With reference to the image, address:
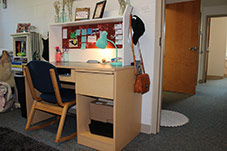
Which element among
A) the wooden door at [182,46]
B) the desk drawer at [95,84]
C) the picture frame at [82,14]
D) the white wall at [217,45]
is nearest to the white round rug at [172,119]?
the desk drawer at [95,84]

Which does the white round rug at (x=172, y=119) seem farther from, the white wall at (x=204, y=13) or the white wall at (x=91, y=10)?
the white wall at (x=204, y=13)

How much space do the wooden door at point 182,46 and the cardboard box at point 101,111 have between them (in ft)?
8.56

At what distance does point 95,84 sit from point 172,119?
1.36 m

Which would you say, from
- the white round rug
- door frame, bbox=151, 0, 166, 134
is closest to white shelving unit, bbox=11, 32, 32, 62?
door frame, bbox=151, 0, 166, 134

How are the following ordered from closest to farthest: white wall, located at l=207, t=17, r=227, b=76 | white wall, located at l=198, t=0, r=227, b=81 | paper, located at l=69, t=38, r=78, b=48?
paper, located at l=69, t=38, r=78, b=48
white wall, located at l=198, t=0, r=227, b=81
white wall, located at l=207, t=17, r=227, b=76

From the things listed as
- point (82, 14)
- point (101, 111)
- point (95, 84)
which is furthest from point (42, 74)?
A: point (82, 14)

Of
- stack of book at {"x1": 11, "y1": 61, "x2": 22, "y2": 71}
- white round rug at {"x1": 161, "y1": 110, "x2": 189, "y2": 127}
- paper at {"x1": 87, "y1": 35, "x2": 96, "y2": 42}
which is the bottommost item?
white round rug at {"x1": 161, "y1": 110, "x2": 189, "y2": 127}

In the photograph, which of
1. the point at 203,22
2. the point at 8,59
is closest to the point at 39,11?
the point at 8,59

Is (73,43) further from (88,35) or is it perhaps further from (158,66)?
(158,66)

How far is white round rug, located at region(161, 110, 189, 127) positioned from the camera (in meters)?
2.28

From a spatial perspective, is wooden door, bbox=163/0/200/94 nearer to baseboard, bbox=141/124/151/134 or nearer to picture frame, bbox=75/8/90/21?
baseboard, bbox=141/124/151/134

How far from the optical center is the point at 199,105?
3.09 m

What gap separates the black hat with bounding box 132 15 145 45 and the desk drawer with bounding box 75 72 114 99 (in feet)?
1.90

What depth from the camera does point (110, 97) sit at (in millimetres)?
1545
